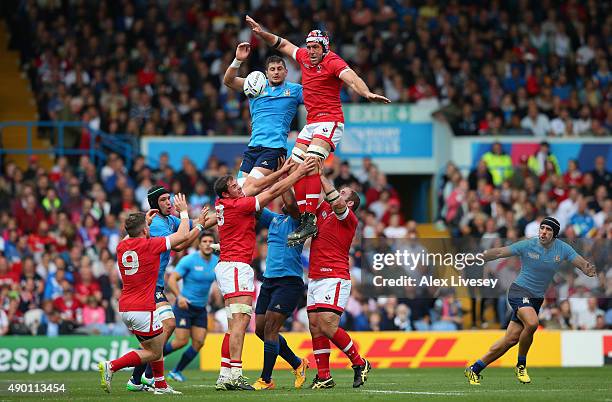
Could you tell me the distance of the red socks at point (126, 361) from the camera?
1570 cm

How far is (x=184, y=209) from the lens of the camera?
1619 cm

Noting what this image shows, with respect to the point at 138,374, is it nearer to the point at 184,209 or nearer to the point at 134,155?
the point at 184,209

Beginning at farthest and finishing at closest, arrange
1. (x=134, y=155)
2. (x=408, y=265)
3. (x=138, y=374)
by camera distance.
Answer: (x=134, y=155), (x=408, y=265), (x=138, y=374)

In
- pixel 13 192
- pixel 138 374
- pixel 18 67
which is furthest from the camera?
pixel 18 67

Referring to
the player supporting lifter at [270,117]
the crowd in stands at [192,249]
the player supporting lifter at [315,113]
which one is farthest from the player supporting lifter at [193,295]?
the player supporting lifter at [315,113]

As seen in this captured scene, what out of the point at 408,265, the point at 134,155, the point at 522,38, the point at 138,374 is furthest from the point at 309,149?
the point at 522,38

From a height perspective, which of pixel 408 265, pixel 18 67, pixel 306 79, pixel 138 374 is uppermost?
pixel 18 67

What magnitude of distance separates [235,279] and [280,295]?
105 centimetres

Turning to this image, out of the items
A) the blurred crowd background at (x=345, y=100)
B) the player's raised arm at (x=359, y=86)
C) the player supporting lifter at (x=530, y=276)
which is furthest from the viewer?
the blurred crowd background at (x=345, y=100)

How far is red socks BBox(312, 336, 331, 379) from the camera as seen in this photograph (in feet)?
55.0

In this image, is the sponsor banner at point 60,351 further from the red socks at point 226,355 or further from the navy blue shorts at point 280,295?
the red socks at point 226,355

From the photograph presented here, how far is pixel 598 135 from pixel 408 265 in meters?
10.6

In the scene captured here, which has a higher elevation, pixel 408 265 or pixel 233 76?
pixel 233 76

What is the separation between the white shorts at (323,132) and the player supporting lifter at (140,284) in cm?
193
